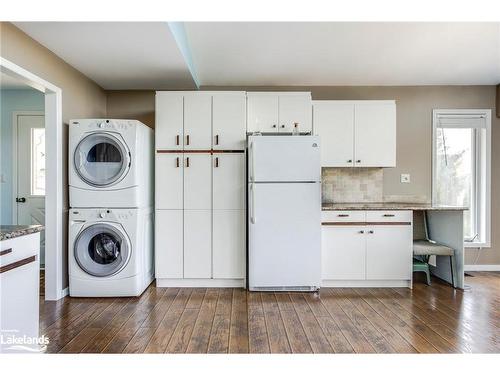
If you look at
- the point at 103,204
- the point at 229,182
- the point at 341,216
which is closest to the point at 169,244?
the point at 103,204

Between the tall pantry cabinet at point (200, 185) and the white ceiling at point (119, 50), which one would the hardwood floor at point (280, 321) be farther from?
the white ceiling at point (119, 50)

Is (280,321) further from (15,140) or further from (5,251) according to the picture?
(15,140)

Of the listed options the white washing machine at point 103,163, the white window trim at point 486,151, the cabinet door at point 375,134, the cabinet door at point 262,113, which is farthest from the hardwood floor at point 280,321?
the cabinet door at point 262,113

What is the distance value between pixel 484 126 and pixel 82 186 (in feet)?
15.4

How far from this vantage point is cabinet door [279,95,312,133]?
3.66 meters

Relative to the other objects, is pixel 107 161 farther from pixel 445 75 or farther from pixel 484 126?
pixel 484 126

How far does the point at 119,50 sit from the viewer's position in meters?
2.86

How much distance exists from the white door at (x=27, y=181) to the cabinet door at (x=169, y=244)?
7.07 feet

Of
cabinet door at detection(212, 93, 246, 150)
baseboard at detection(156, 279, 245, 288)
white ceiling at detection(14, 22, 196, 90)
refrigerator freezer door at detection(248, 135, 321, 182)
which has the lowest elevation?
baseboard at detection(156, 279, 245, 288)

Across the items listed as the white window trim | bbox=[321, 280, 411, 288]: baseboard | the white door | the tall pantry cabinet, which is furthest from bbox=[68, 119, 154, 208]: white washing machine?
the white window trim

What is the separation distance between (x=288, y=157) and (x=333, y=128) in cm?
82

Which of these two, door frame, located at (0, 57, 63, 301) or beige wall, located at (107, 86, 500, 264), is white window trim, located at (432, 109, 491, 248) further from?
door frame, located at (0, 57, 63, 301)

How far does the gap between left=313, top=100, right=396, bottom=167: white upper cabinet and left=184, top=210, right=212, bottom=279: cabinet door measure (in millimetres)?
1484

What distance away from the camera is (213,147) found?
353 cm
